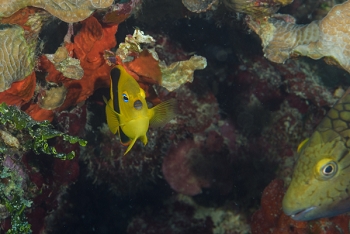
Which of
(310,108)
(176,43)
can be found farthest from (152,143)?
(310,108)

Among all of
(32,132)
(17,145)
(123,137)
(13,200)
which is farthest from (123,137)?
(13,200)

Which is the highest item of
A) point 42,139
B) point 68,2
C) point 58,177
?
point 68,2

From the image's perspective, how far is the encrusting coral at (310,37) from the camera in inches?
136

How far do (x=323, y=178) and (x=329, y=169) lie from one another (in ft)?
0.29

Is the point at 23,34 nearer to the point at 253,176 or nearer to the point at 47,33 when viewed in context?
the point at 47,33

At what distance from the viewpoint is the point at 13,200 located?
274cm

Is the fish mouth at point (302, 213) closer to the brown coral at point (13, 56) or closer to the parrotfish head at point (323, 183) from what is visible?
the parrotfish head at point (323, 183)

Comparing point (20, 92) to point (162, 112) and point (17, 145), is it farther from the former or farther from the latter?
point (162, 112)

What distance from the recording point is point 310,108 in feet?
Result: 15.3

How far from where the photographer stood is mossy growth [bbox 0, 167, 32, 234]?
2.69 m

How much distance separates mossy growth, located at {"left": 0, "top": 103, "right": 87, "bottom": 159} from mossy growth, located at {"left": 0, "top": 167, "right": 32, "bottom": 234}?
254 millimetres

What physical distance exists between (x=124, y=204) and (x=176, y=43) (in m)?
2.49

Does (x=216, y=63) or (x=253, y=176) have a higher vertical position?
(x=216, y=63)

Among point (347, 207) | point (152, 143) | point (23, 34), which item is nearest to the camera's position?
point (347, 207)
